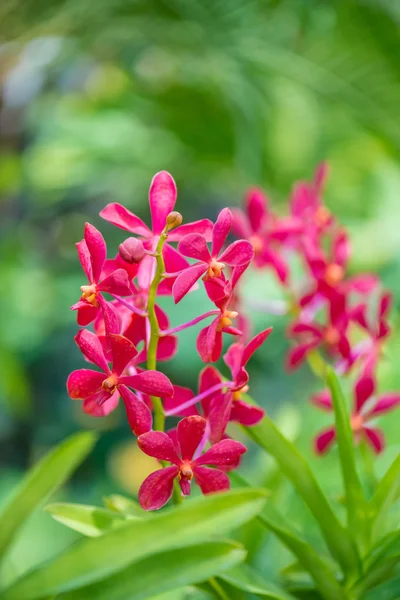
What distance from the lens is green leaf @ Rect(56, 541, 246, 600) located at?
29 centimetres

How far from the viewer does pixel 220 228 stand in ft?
1.16

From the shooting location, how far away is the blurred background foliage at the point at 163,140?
148cm

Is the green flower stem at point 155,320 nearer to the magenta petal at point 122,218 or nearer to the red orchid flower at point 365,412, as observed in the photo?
the magenta petal at point 122,218

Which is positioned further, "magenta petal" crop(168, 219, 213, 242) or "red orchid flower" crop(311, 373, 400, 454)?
"red orchid flower" crop(311, 373, 400, 454)

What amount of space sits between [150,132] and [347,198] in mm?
624

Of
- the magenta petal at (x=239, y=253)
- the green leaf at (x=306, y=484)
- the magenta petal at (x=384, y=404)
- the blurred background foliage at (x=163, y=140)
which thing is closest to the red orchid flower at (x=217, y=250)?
the magenta petal at (x=239, y=253)

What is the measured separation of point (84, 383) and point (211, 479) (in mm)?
87

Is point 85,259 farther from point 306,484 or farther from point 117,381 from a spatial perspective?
point 306,484

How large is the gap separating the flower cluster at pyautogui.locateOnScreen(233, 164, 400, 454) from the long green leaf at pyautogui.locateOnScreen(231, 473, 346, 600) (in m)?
0.13

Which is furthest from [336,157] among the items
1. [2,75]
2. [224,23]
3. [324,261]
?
[324,261]

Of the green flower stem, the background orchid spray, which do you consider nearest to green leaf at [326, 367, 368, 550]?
the background orchid spray

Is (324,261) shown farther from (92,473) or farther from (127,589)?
(92,473)

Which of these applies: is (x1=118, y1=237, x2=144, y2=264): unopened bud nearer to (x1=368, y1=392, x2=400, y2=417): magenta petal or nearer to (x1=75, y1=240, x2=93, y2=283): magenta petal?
(x1=75, y1=240, x2=93, y2=283): magenta petal

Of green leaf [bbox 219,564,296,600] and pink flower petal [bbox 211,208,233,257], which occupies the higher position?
pink flower petal [bbox 211,208,233,257]
